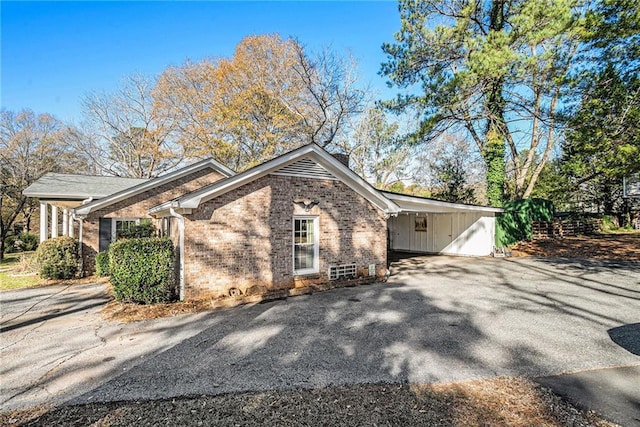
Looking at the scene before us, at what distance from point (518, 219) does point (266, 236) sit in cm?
1600

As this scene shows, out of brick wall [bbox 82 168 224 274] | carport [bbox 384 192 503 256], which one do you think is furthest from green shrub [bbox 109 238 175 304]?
carport [bbox 384 192 503 256]

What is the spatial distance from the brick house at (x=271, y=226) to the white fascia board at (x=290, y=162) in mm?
25

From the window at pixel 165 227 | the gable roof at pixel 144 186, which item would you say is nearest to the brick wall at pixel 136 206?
the gable roof at pixel 144 186

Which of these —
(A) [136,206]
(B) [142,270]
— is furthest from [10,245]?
(B) [142,270]

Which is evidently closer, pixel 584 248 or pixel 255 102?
pixel 584 248

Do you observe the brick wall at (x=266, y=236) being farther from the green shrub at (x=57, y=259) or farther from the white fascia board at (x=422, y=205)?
the green shrub at (x=57, y=259)

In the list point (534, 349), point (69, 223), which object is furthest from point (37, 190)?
point (534, 349)

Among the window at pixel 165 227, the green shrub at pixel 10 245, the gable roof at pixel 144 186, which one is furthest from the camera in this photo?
the green shrub at pixel 10 245

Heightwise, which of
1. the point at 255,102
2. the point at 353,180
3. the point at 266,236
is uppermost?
the point at 255,102

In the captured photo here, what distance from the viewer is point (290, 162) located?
8.98 meters

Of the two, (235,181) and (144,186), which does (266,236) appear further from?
(144,186)

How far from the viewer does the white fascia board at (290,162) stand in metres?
7.63

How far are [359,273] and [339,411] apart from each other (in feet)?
22.7

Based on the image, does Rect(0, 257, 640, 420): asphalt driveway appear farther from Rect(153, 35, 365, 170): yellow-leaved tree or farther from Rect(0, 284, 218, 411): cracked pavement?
Rect(153, 35, 365, 170): yellow-leaved tree
